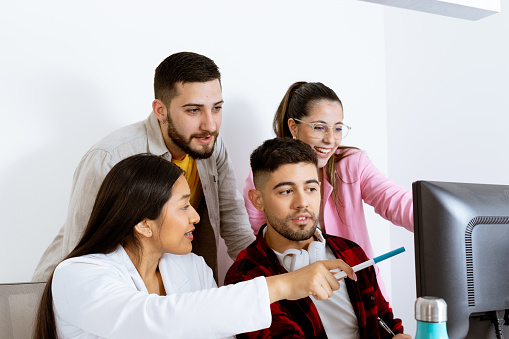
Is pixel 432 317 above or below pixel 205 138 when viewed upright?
below

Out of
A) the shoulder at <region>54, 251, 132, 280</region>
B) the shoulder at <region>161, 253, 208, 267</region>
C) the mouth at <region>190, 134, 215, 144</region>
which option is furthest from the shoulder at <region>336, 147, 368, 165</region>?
the shoulder at <region>54, 251, 132, 280</region>

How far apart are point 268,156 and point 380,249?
1.42m

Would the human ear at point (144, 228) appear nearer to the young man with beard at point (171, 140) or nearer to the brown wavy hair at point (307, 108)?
the young man with beard at point (171, 140)

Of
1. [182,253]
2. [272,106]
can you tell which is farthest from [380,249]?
[182,253]

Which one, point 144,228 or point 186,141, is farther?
point 186,141

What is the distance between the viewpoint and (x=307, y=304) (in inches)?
56.9

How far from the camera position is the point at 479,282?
895 millimetres

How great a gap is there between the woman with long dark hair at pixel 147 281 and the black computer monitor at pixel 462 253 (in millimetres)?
233

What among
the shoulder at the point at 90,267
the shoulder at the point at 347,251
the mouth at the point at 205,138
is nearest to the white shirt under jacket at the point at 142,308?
the shoulder at the point at 90,267

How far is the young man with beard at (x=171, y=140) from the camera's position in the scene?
170 centimetres

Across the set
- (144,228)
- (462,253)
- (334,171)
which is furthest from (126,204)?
(334,171)

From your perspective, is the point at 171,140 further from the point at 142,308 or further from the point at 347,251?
the point at 142,308

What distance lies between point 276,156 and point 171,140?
0.40 m

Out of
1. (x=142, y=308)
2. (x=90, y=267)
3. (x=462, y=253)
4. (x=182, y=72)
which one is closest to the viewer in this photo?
(x=462, y=253)
